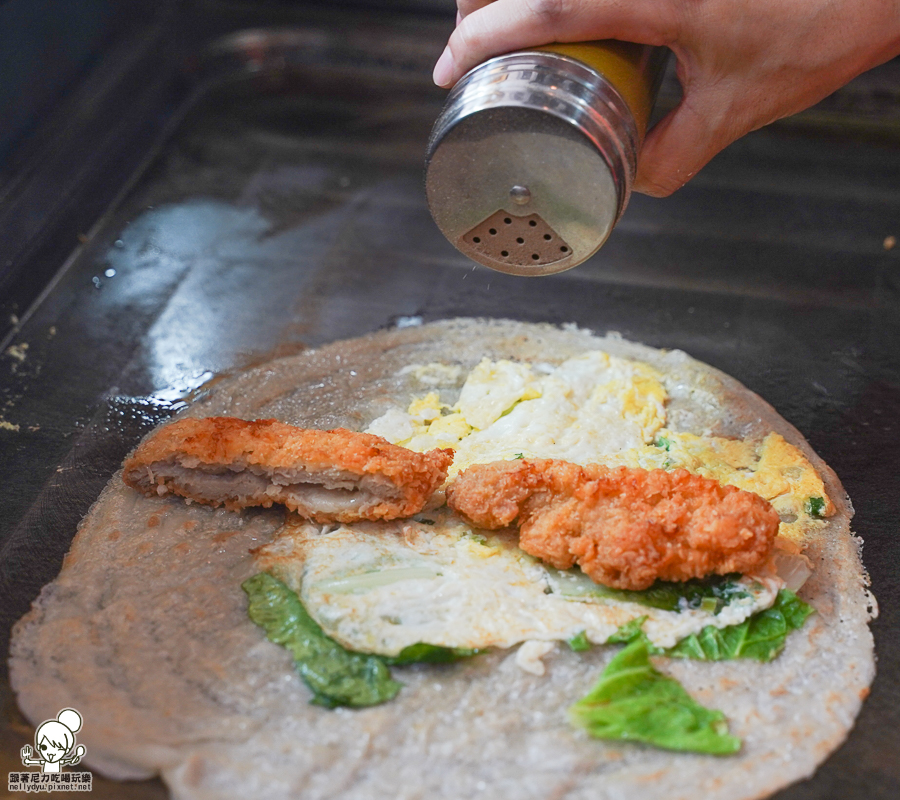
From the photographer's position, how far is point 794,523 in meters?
2.93

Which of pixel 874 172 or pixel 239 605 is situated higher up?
pixel 874 172

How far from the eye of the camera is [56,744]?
234 centimetres

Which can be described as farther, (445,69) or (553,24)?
(445,69)

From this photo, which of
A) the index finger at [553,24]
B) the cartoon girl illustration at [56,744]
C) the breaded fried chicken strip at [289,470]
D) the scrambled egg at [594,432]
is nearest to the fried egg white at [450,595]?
the breaded fried chicken strip at [289,470]

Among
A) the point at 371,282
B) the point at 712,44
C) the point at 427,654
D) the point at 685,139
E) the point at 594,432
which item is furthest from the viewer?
the point at 371,282

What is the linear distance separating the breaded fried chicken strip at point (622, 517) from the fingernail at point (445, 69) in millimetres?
1291

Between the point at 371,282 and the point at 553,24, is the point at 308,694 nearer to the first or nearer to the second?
the point at 553,24

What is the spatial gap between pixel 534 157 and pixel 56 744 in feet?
7.09

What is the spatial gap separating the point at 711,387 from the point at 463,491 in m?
1.33

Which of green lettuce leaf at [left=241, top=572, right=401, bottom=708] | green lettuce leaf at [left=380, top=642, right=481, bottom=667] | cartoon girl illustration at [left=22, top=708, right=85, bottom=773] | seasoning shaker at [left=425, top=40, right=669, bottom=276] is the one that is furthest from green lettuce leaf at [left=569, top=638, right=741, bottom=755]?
cartoon girl illustration at [left=22, top=708, right=85, bottom=773]

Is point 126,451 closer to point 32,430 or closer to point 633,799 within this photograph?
point 32,430

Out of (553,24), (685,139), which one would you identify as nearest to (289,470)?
(553,24)

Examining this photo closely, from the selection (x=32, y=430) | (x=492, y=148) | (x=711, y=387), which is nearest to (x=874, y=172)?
(x=711, y=387)

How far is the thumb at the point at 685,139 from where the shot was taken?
2.89 m
